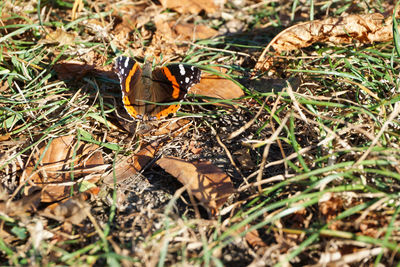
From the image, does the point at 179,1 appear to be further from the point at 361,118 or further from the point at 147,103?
the point at 361,118

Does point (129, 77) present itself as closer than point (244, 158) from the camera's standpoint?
No

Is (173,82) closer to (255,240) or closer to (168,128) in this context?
(168,128)

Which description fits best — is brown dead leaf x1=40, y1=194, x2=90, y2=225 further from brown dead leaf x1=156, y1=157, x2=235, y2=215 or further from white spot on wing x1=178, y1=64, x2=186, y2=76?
white spot on wing x1=178, y1=64, x2=186, y2=76

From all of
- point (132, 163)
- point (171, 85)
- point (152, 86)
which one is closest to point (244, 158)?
point (132, 163)

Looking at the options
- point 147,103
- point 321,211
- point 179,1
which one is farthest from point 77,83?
point 321,211

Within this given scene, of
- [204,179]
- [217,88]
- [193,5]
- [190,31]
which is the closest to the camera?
[204,179]

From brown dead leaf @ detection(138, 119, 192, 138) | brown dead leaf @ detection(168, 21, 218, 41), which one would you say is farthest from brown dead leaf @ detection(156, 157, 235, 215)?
brown dead leaf @ detection(168, 21, 218, 41)
